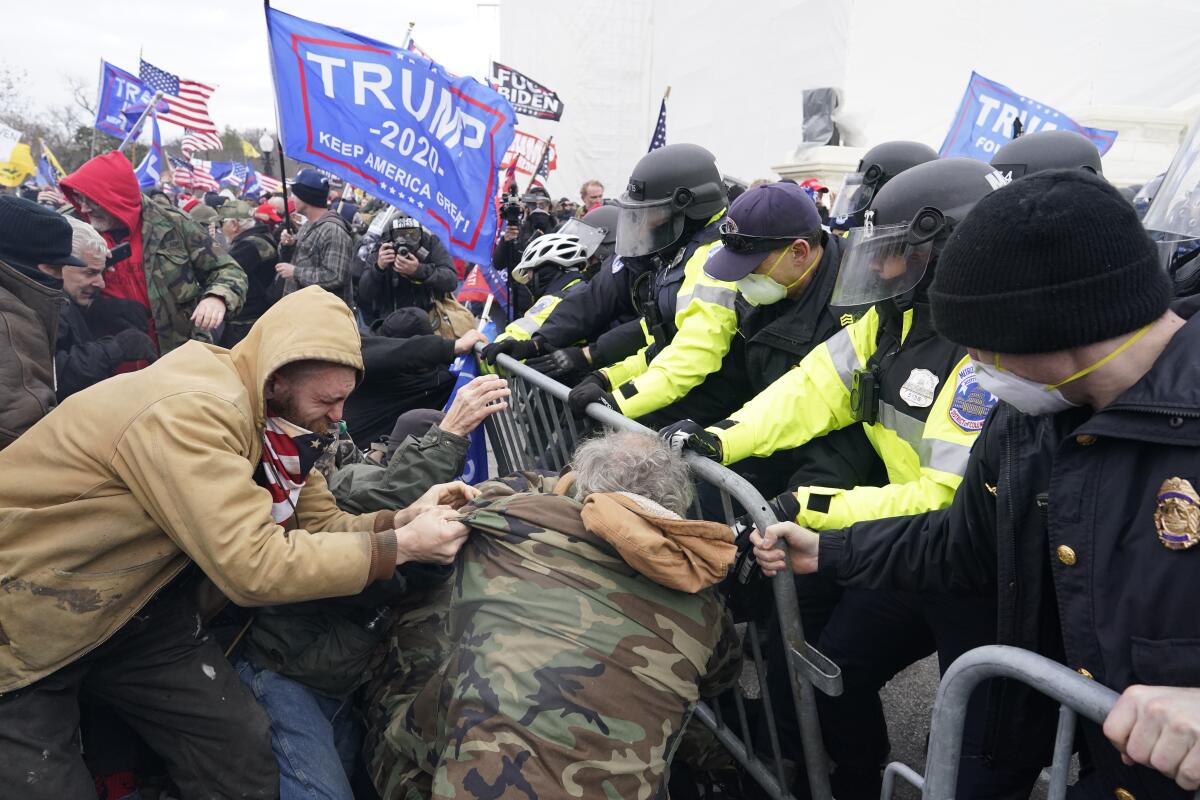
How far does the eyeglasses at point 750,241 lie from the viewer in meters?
3.23

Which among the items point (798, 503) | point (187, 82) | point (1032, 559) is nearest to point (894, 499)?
point (798, 503)

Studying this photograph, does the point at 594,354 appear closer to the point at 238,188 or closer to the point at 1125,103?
the point at 1125,103

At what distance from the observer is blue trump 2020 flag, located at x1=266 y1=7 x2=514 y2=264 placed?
432 centimetres

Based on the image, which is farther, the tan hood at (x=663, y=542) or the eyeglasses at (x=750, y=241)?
the eyeglasses at (x=750, y=241)

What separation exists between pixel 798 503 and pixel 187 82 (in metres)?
17.3

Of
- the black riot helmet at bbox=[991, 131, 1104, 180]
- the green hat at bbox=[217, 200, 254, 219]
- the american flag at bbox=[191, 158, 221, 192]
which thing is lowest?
the american flag at bbox=[191, 158, 221, 192]

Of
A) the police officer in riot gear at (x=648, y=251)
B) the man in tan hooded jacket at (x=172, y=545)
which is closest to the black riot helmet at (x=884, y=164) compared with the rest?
the police officer in riot gear at (x=648, y=251)

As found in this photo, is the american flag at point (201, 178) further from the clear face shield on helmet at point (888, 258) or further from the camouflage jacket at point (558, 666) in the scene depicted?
the camouflage jacket at point (558, 666)

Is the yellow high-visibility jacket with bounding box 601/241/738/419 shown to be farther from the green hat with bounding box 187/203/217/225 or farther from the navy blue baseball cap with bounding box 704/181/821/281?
the green hat with bounding box 187/203/217/225

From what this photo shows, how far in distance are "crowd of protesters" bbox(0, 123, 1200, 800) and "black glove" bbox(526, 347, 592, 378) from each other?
3.29 feet

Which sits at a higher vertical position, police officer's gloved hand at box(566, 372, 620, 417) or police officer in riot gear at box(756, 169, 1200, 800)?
police officer in riot gear at box(756, 169, 1200, 800)

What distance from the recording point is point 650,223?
4.27 metres

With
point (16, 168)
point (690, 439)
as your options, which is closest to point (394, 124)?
point (690, 439)

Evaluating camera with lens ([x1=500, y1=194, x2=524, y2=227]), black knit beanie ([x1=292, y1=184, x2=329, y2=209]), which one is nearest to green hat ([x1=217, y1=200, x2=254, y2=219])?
black knit beanie ([x1=292, y1=184, x2=329, y2=209])
